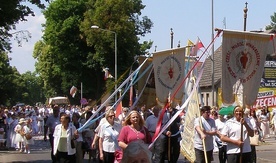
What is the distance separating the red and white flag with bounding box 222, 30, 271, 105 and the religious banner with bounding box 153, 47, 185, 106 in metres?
5.89

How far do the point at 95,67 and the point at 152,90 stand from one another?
127 feet

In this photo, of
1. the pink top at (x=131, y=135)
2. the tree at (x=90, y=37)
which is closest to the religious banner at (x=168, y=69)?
the pink top at (x=131, y=135)

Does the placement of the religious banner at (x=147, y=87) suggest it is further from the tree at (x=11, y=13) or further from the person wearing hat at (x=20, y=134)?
the person wearing hat at (x=20, y=134)

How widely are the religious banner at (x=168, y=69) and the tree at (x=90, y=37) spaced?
3767 centimetres

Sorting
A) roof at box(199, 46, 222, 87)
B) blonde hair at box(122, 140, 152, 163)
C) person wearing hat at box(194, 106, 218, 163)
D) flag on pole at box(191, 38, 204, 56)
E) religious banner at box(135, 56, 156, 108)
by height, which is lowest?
person wearing hat at box(194, 106, 218, 163)

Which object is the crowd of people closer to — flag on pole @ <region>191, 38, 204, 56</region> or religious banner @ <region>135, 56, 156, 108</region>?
religious banner @ <region>135, 56, 156, 108</region>

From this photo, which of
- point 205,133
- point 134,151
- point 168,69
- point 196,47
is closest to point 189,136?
point 168,69

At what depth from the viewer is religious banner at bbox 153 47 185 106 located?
17.1 metres

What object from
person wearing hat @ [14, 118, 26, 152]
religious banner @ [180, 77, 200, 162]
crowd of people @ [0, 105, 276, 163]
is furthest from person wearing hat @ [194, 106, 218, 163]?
person wearing hat @ [14, 118, 26, 152]

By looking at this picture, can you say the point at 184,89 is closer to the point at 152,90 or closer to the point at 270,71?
the point at 152,90

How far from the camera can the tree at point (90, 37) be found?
2192 inches

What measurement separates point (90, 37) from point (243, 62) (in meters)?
44.6

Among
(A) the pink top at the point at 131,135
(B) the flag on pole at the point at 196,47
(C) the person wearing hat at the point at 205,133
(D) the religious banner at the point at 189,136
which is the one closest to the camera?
(A) the pink top at the point at 131,135

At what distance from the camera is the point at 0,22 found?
19359 mm
